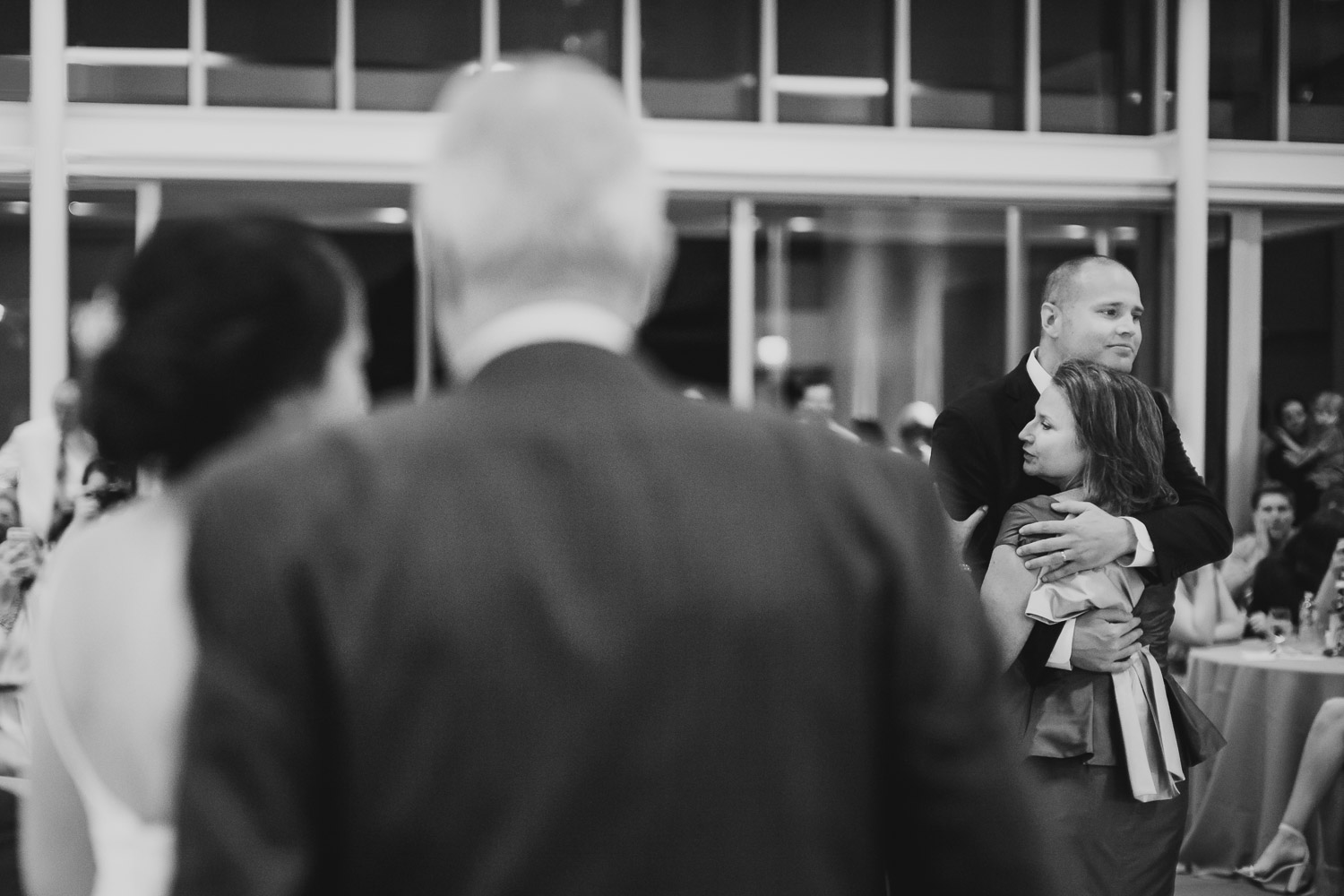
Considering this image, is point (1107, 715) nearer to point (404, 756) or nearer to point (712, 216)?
point (404, 756)

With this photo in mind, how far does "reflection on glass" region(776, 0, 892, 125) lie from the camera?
8273 mm

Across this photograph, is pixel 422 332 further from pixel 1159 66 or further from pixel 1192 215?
pixel 1159 66

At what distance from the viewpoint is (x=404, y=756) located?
36.7 inches

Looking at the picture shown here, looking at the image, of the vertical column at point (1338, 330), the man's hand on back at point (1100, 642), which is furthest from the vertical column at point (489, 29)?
Result: the man's hand on back at point (1100, 642)

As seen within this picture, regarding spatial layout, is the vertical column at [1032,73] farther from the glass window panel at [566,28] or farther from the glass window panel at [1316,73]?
the glass window panel at [566,28]

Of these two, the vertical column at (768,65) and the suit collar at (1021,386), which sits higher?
the vertical column at (768,65)

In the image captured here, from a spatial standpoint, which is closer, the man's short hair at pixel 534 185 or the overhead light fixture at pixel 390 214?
the man's short hair at pixel 534 185

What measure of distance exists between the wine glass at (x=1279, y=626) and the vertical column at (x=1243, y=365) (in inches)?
119

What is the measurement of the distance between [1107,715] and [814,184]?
543cm

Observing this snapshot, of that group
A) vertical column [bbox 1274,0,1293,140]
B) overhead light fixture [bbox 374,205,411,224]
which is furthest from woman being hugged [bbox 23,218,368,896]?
vertical column [bbox 1274,0,1293,140]

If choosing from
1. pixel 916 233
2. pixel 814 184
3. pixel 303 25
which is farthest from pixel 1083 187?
pixel 303 25

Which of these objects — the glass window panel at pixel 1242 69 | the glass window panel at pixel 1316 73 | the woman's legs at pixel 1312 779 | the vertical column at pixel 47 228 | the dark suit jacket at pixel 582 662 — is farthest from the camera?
Result: the glass window panel at pixel 1316 73

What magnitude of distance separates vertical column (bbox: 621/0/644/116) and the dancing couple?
17.2ft

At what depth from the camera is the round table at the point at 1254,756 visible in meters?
5.12
